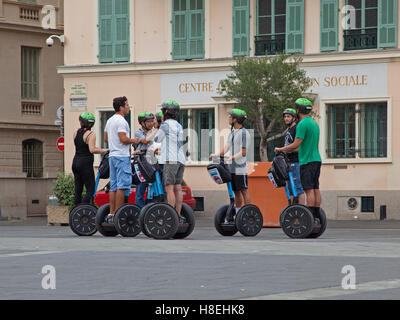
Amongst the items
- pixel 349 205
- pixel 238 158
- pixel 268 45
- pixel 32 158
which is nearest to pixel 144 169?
pixel 238 158

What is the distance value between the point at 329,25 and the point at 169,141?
1713cm

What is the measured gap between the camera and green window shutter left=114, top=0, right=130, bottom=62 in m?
33.0

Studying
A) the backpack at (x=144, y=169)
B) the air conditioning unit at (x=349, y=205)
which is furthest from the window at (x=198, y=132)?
the backpack at (x=144, y=169)

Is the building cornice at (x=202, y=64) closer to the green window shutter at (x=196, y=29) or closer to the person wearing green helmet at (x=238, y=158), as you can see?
the green window shutter at (x=196, y=29)

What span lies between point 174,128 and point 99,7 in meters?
20.2

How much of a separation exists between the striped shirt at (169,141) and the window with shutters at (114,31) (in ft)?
63.1

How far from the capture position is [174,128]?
13.9m

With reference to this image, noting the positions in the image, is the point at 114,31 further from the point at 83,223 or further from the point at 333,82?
the point at 83,223

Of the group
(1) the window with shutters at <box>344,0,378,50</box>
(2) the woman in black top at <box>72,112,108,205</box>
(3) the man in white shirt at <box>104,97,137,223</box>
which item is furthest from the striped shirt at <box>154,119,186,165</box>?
(1) the window with shutters at <box>344,0,378,50</box>

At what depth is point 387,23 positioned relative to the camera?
96.6 ft

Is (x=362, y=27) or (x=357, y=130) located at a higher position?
(x=362, y=27)

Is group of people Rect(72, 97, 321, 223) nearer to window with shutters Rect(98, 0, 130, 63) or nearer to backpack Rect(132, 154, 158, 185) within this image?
backpack Rect(132, 154, 158, 185)

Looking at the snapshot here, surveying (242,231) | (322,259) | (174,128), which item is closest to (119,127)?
(174,128)
